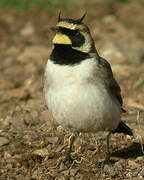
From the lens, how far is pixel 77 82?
16.6 ft

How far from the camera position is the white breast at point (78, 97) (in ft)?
16.6

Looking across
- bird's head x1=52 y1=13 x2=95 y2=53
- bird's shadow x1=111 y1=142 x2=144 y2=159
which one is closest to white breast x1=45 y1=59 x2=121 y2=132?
bird's head x1=52 y1=13 x2=95 y2=53

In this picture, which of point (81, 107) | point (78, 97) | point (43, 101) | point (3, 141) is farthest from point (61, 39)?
point (43, 101)

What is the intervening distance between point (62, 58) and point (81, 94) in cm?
49

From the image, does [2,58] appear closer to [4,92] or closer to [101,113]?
[4,92]

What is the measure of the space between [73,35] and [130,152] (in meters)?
1.94

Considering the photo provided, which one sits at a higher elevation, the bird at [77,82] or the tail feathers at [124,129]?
the bird at [77,82]

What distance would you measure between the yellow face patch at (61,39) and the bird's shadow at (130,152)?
1844 mm

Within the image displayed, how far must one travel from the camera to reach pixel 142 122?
275 inches

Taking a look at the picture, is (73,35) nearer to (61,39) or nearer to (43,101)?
(61,39)

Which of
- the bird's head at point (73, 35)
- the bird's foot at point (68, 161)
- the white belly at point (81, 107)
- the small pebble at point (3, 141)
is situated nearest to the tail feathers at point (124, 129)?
the white belly at point (81, 107)

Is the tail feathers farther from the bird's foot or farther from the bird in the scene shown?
the bird's foot

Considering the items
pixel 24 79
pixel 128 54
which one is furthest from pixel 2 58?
pixel 128 54

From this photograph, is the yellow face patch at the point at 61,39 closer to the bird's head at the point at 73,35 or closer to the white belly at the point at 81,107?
the bird's head at the point at 73,35
